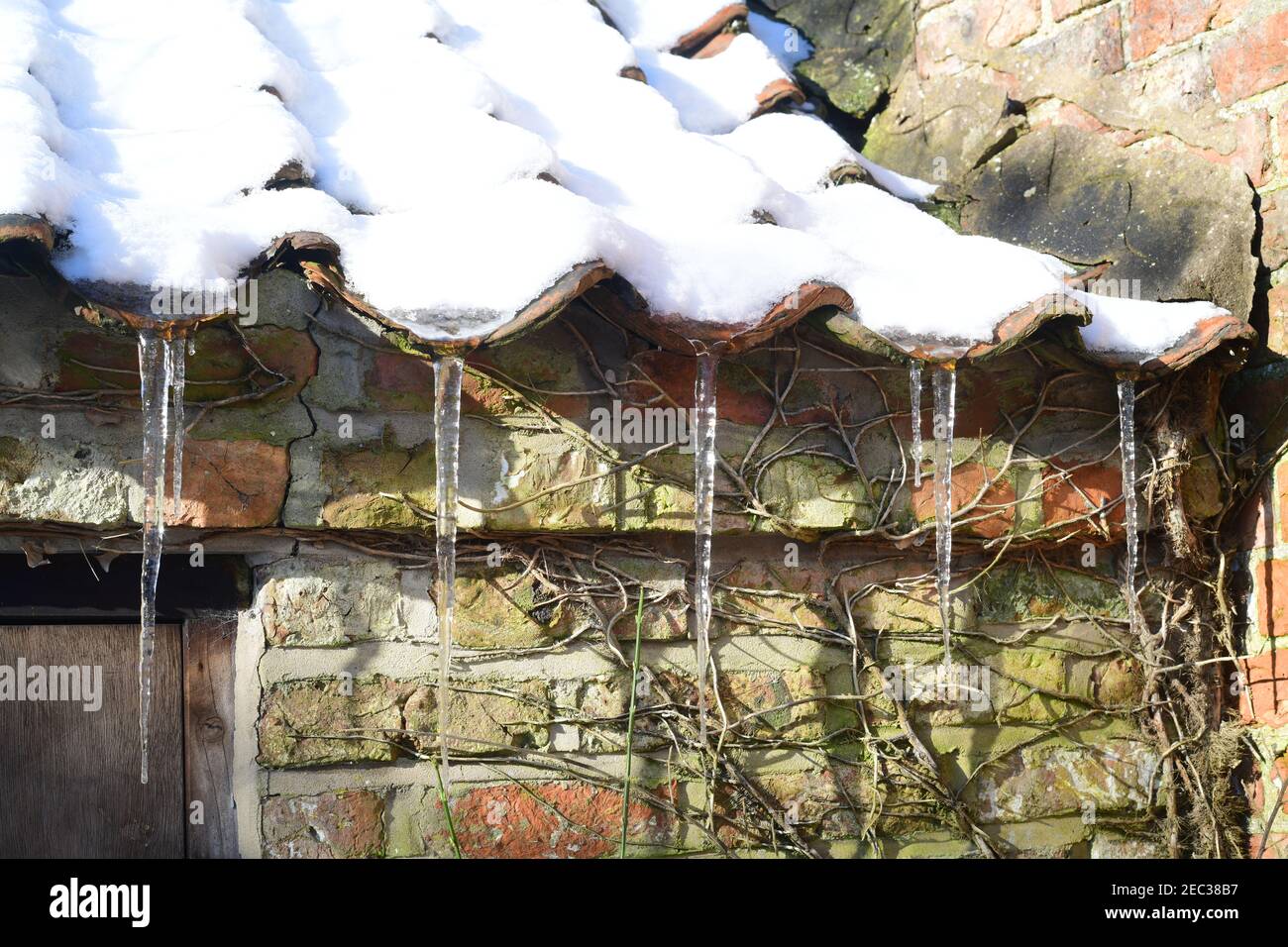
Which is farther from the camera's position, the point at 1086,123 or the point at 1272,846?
the point at 1086,123

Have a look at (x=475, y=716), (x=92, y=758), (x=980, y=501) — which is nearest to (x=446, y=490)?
(x=475, y=716)

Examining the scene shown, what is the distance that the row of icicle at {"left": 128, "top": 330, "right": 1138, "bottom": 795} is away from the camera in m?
2.16

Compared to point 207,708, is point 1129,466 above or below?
above

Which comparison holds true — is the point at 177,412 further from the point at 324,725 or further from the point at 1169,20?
the point at 1169,20

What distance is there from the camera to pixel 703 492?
2.37m

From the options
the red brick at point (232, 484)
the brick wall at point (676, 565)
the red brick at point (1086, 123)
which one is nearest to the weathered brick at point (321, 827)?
the brick wall at point (676, 565)

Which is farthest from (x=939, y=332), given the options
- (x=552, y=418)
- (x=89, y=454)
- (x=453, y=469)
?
(x=89, y=454)

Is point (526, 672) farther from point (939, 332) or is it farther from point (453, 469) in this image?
point (939, 332)

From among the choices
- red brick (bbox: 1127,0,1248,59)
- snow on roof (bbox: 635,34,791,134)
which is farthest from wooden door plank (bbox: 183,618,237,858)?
red brick (bbox: 1127,0,1248,59)

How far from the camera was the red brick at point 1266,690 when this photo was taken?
2672mm

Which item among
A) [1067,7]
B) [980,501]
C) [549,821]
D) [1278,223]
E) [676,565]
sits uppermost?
[1067,7]

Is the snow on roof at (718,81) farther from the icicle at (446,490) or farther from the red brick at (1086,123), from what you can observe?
the icicle at (446,490)

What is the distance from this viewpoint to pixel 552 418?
2.44 meters

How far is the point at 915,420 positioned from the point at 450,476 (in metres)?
1.10
